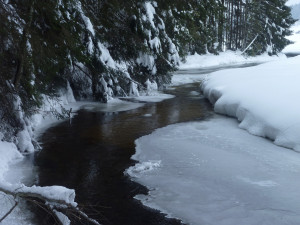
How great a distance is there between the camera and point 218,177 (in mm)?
5340

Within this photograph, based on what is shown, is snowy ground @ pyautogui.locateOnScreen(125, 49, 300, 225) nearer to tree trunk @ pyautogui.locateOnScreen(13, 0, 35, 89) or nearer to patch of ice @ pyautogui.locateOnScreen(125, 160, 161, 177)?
patch of ice @ pyautogui.locateOnScreen(125, 160, 161, 177)

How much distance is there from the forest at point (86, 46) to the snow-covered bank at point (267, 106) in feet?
8.70

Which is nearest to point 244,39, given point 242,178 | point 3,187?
point 242,178

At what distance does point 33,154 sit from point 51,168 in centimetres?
88

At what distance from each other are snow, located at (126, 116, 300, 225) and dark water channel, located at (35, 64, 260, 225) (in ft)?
0.85

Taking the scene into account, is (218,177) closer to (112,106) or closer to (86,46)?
(86,46)

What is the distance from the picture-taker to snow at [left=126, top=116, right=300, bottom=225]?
4.26 m

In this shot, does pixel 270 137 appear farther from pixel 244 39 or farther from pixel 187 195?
pixel 244 39

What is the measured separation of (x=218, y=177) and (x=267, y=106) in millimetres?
3344

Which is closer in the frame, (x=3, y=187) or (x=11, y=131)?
(x=3, y=187)

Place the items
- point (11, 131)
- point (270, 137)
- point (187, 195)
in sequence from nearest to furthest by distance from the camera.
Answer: point (187, 195), point (11, 131), point (270, 137)

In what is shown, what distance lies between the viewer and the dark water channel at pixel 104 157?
439cm

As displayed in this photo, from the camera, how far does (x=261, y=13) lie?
1518 inches

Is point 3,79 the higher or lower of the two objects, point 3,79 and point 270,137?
the higher
